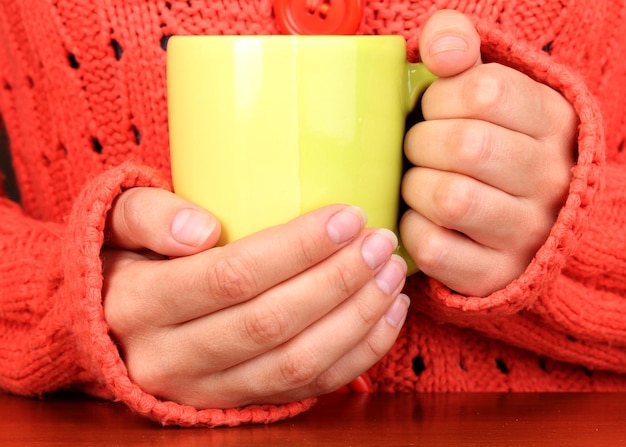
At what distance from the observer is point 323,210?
0.49 metres

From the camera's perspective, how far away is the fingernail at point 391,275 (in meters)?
0.53

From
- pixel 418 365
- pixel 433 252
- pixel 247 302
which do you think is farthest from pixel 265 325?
pixel 418 365

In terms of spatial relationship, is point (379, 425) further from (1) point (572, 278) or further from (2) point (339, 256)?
(1) point (572, 278)

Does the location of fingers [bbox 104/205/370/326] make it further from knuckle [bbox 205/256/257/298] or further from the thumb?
the thumb

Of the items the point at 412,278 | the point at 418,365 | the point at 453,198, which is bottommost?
the point at 418,365

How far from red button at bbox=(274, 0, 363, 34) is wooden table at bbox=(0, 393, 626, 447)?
256 mm

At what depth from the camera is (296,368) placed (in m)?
0.52

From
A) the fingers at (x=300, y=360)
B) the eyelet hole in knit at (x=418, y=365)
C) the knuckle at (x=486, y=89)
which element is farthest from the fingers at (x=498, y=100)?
the eyelet hole in knit at (x=418, y=365)

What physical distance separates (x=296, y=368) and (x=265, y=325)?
40 millimetres

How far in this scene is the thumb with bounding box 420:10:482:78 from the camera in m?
0.52

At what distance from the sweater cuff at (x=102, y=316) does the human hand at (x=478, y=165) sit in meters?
0.15

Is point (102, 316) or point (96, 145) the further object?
point (96, 145)

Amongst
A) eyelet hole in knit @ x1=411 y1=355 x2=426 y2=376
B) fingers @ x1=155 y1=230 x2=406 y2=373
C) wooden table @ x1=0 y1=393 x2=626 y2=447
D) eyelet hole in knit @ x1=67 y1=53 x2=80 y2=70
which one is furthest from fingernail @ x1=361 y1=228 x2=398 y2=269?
eyelet hole in knit @ x1=67 y1=53 x2=80 y2=70

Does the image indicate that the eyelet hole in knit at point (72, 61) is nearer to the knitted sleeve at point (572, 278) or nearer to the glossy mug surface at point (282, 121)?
the glossy mug surface at point (282, 121)
